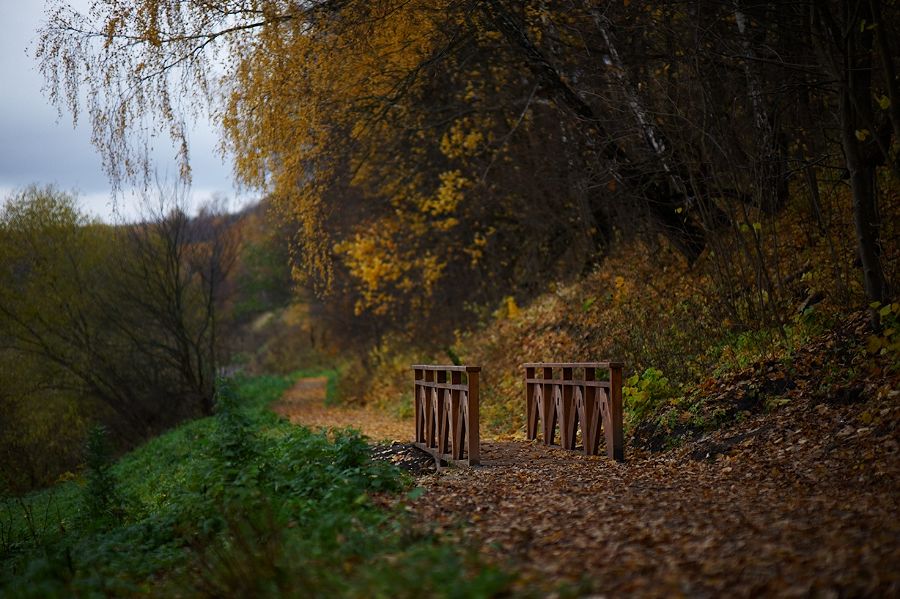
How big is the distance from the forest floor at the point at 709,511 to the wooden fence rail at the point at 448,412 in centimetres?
43

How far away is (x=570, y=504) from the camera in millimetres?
6879

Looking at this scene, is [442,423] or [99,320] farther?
[99,320]

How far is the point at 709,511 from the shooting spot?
20.7 feet

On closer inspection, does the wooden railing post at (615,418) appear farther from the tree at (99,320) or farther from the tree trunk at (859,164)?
the tree at (99,320)

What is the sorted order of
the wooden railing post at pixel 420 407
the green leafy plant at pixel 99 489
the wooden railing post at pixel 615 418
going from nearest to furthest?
the wooden railing post at pixel 615 418 < the green leafy plant at pixel 99 489 < the wooden railing post at pixel 420 407

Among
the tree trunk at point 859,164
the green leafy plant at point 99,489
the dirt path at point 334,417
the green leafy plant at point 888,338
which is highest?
the tree trunk at point 859,164

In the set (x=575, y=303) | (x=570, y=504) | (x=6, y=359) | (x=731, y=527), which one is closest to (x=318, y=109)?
(x=575, y=303)

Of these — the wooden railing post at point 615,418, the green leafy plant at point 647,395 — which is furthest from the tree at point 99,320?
the wooden railing post at point 615,418

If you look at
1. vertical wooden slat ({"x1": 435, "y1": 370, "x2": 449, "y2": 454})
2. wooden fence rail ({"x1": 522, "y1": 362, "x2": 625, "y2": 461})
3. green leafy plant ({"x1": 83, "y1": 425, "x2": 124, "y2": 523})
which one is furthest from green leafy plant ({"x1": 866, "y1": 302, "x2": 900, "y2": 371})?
green leafy plant ({"x1": 83, "y1": 425, "x2": 124, "y2": 523})

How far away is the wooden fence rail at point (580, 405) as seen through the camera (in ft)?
32.5

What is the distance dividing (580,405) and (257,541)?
17.8 ft

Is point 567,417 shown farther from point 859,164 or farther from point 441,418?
point 859,164

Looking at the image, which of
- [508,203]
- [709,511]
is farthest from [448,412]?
[508,203]

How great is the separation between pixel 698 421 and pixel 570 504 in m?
3.65
